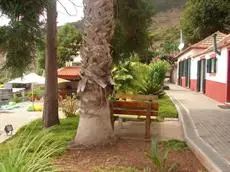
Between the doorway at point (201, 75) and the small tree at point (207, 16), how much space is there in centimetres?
1841

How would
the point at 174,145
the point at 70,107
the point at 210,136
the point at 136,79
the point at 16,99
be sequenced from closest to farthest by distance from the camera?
1. the point at 174,145
2. the point at 210,136
3. the point at 70,107
4. the point at 136,79
5. the point at 16,99

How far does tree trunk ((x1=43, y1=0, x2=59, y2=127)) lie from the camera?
14195mm

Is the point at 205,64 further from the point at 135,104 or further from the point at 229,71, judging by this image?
the point at 135,104

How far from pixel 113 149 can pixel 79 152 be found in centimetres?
75

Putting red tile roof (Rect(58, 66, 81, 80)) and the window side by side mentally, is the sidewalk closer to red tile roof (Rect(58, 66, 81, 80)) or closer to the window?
the window

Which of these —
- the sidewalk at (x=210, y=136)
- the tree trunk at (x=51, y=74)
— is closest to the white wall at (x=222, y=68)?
the sidewalk at (x=210, y=136)

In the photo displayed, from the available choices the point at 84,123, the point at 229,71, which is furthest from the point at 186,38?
the point at 84,123

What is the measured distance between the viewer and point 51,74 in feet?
47.6

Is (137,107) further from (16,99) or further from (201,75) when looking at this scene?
(16,99)

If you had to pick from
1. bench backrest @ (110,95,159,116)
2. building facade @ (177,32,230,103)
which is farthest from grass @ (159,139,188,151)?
building facade @ (177,32,230,103)

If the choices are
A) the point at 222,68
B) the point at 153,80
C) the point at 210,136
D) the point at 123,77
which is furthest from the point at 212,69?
the point at 210,136

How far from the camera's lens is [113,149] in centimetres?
973

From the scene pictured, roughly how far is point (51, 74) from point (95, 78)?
4.89 metres

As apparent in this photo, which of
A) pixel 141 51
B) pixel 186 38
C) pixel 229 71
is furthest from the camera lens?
pixel 186 38
